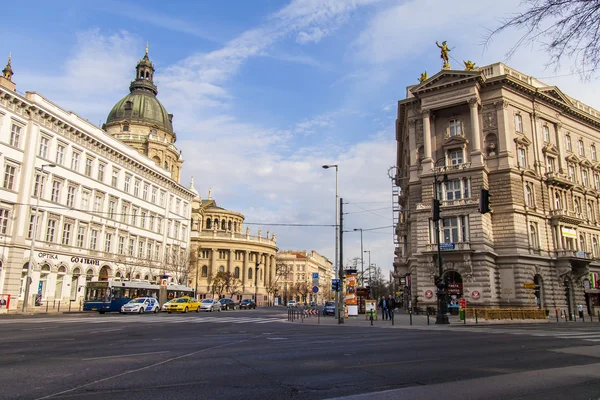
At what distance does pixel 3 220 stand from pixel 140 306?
13.8 m

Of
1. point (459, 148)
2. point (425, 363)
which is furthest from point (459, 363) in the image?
point (459, 148)

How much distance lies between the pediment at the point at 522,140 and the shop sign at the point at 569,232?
31.1ft

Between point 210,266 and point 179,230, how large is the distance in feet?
91.9

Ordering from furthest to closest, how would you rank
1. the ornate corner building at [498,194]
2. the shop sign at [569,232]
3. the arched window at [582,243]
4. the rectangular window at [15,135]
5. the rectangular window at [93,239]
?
the rectangular window at [93,239], the arched window at [582,243], the shop sign at [569,232], the ornate corner building at [498,194], the rectangular window at [15,135]

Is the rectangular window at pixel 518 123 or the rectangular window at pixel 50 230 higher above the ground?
the rectangular window at pixel 518 123

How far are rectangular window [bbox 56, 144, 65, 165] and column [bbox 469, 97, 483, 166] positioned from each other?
133 feet

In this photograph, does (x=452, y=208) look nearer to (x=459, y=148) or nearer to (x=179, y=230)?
(x=459, y=148)

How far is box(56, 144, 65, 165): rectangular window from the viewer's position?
A: 151 feet

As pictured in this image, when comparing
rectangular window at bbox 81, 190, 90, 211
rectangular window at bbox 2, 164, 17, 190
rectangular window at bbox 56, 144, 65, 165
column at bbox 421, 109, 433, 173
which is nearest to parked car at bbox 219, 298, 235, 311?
rectangular window at bbox 81, 190, 90, 211

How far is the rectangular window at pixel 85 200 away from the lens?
50219mm

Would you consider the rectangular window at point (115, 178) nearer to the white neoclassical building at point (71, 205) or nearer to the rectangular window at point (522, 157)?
the white neoclassical building at point (71, 205)

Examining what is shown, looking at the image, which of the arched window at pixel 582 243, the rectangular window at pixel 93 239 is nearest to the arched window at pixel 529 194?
the arched window at pixel 582 243

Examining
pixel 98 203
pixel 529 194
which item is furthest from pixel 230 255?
pixel 529 194

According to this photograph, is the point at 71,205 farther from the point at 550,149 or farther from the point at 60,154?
the point at 550,149
